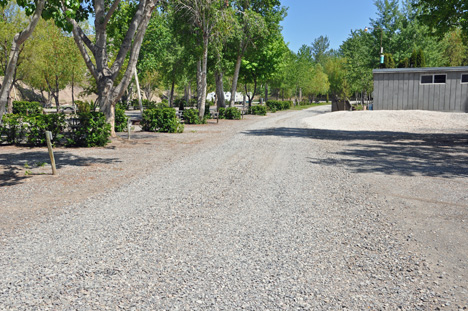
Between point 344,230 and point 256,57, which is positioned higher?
point 256,57

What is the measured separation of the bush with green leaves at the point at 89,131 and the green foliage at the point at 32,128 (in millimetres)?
503

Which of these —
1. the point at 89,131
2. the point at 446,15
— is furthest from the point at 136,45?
the point at 446,15

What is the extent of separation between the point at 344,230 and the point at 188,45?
24604 mm

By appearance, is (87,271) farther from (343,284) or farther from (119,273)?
(343,284)

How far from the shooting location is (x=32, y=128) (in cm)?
1259

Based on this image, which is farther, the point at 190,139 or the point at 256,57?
the point at 256,57

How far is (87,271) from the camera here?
3.69 metres

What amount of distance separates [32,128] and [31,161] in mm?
3154

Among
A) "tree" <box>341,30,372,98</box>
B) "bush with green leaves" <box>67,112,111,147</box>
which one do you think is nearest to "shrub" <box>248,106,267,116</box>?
"tree" <box>341,30,372,98</box>

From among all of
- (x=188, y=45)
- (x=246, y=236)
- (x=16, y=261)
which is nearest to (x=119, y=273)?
(x=16, y=261)

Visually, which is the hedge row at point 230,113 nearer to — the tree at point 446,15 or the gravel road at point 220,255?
the tree at point 446,15

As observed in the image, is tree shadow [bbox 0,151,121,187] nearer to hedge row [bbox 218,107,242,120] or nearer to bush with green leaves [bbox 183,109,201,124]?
bush with green leaves [bbox 183,109,201,124]

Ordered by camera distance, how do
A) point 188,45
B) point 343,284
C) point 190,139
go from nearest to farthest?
point 343,284
point 190,139
point 188,45

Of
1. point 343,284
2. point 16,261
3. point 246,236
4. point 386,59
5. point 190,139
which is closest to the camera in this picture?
point 343,284
